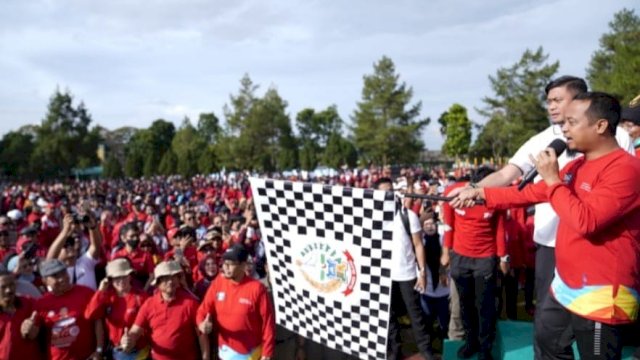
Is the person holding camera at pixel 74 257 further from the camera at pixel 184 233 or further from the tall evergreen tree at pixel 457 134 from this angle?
the tall evergreen tree at pixel 457 134

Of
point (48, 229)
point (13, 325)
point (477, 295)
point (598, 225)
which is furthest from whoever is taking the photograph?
point (48, 229)

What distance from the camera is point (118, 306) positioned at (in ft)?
15.1

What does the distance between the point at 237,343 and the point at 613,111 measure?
3553 millimetres

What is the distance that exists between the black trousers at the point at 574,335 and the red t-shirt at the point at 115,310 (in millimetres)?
3526

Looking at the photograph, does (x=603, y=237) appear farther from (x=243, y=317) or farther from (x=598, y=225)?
(x=243, y=317)

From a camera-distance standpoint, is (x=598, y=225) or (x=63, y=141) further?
(x=63, y=141)

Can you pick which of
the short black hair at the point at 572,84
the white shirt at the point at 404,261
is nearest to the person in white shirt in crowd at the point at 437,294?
the white shirt at the point at 404,261

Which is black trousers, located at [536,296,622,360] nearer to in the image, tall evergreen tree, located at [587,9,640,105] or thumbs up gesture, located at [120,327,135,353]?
thumbs up gesture, located at [120,327,135,353]

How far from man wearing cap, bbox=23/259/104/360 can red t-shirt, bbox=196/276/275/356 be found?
1.08 meters

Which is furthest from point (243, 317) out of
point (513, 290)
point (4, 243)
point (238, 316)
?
point (513, 290)

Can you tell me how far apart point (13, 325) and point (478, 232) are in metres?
4.42

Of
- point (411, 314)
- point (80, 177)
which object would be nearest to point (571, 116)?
point (411, 314)

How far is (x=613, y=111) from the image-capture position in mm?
2344

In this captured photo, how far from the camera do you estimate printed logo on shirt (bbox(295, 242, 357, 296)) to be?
3488mm
